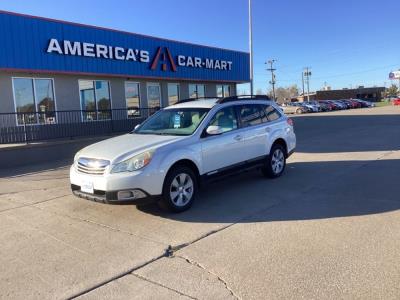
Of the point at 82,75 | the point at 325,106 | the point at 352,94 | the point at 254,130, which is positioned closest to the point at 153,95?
the point at 82,75

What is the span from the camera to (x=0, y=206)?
7.07 metres

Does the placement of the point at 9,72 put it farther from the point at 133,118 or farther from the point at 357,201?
the point at 357,201

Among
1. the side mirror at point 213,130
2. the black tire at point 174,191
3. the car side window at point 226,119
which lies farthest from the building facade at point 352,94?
the black tire at point 174,191

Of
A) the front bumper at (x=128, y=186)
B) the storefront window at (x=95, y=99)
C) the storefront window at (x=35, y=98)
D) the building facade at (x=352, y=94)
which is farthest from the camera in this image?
the building facade at (x=352, y=94)

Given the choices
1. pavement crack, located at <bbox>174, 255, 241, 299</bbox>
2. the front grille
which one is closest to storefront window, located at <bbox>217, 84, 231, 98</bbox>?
the front grille

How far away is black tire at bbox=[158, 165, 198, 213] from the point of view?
583cm

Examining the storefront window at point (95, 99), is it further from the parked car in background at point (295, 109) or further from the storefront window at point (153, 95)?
the parked car in background at point (295, 109)

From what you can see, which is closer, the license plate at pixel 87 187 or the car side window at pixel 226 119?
the license plate at pixel 87 187

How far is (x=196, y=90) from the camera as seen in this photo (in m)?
24.3

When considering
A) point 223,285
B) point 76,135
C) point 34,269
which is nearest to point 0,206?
point 34,269

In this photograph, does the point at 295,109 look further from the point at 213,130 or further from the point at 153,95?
the point at 213,130

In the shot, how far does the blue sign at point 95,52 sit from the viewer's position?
14125 millimetres

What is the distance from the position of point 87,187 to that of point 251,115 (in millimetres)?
3665

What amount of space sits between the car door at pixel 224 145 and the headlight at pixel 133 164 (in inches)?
47.0
